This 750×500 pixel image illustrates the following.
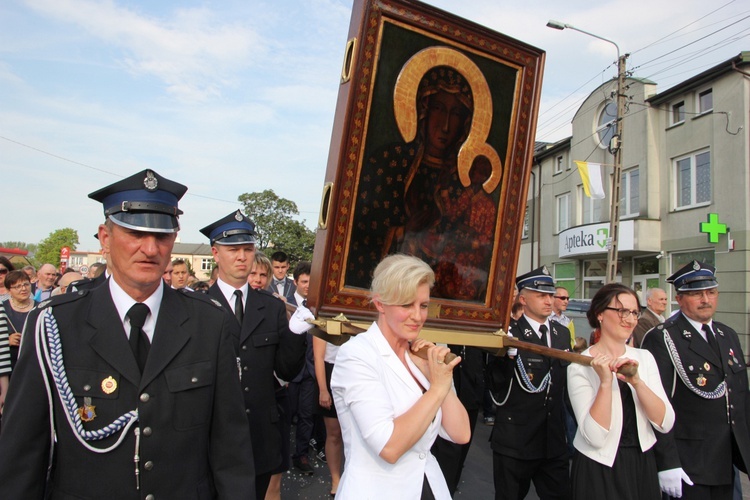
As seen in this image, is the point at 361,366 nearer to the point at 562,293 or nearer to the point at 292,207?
the point at 562,293

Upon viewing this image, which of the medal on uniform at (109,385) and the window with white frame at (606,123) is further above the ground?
the window with white frame at (606,123)

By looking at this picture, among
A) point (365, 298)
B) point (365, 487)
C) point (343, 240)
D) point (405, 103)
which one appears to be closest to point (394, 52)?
point (405, 103)

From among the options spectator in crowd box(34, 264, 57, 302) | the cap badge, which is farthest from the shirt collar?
spectator in crowd box(34, 264, 57, 302)

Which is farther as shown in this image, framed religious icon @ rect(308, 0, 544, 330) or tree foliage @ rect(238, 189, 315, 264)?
tree foliage @ rect(238, 189, 315, 264)

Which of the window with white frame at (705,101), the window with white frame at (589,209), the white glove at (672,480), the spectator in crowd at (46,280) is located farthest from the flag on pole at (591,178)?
the white glove at (672,480)

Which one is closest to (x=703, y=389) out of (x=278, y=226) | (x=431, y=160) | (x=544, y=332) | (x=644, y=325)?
(x=544, y=332)

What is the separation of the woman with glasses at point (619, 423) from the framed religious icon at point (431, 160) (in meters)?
0.69

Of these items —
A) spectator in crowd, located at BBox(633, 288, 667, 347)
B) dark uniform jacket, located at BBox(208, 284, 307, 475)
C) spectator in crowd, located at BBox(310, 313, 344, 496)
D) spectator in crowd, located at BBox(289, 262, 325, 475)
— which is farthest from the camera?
spectator in crowd, located at BBox(633, 288, 667, 347)

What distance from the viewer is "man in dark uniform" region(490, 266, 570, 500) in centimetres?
385

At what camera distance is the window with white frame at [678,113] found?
58.3ft

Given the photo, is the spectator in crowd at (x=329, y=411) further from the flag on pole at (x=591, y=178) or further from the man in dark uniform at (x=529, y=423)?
the flag on pole at (x=591, y=178)

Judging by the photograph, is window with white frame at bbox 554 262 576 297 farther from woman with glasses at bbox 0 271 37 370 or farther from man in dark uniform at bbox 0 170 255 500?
man in dark uniform at bbox 0 170 255 500

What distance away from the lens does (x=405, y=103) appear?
9.11 ft

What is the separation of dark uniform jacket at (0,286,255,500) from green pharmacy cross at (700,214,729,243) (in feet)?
55.0
